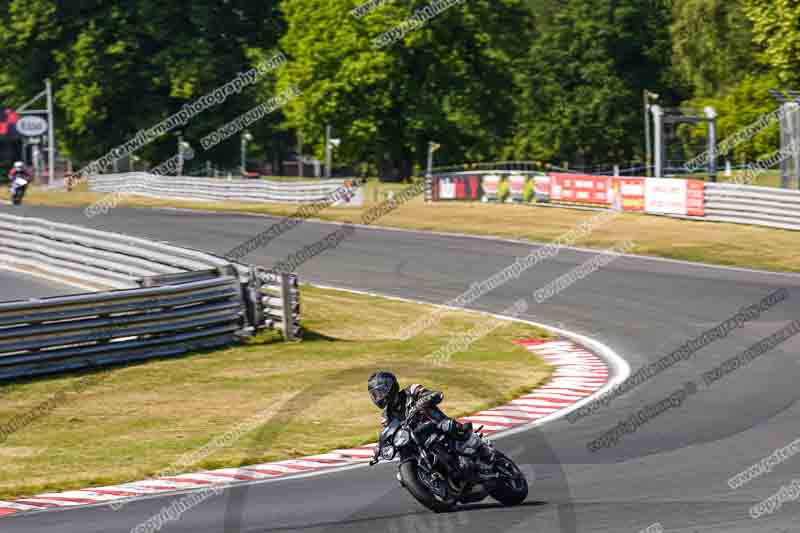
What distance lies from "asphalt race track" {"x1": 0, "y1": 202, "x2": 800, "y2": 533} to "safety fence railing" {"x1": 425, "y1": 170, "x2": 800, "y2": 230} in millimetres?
9153

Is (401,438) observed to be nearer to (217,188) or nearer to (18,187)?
(18,187)

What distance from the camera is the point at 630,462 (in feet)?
37.1

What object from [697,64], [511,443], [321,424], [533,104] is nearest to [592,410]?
[511,443]

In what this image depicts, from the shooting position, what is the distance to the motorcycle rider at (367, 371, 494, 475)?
9.51 m

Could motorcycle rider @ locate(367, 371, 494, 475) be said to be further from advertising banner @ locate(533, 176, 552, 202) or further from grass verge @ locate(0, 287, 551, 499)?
advertising banner @ locate(533, 176, 552, 202)

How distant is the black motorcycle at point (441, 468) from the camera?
31.0 feet

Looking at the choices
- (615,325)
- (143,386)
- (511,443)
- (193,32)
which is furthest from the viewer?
(193,32)

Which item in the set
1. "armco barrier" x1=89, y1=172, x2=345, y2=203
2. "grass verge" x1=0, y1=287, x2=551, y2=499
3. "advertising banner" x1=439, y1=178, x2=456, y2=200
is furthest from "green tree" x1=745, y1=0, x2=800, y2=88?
"grass verge" x1=0, y1=287, x2=551, y2=499

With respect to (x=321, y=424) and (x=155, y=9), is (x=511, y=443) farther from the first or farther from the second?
(x=155, y=9)

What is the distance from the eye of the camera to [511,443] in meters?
12.6

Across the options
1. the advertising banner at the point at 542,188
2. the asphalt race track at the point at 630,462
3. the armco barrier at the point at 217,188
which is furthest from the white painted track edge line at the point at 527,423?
the armco barrier at the point at 217,188

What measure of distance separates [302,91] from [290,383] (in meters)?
52.2

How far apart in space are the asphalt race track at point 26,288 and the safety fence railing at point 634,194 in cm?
1834

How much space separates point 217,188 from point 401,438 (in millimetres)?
42720
